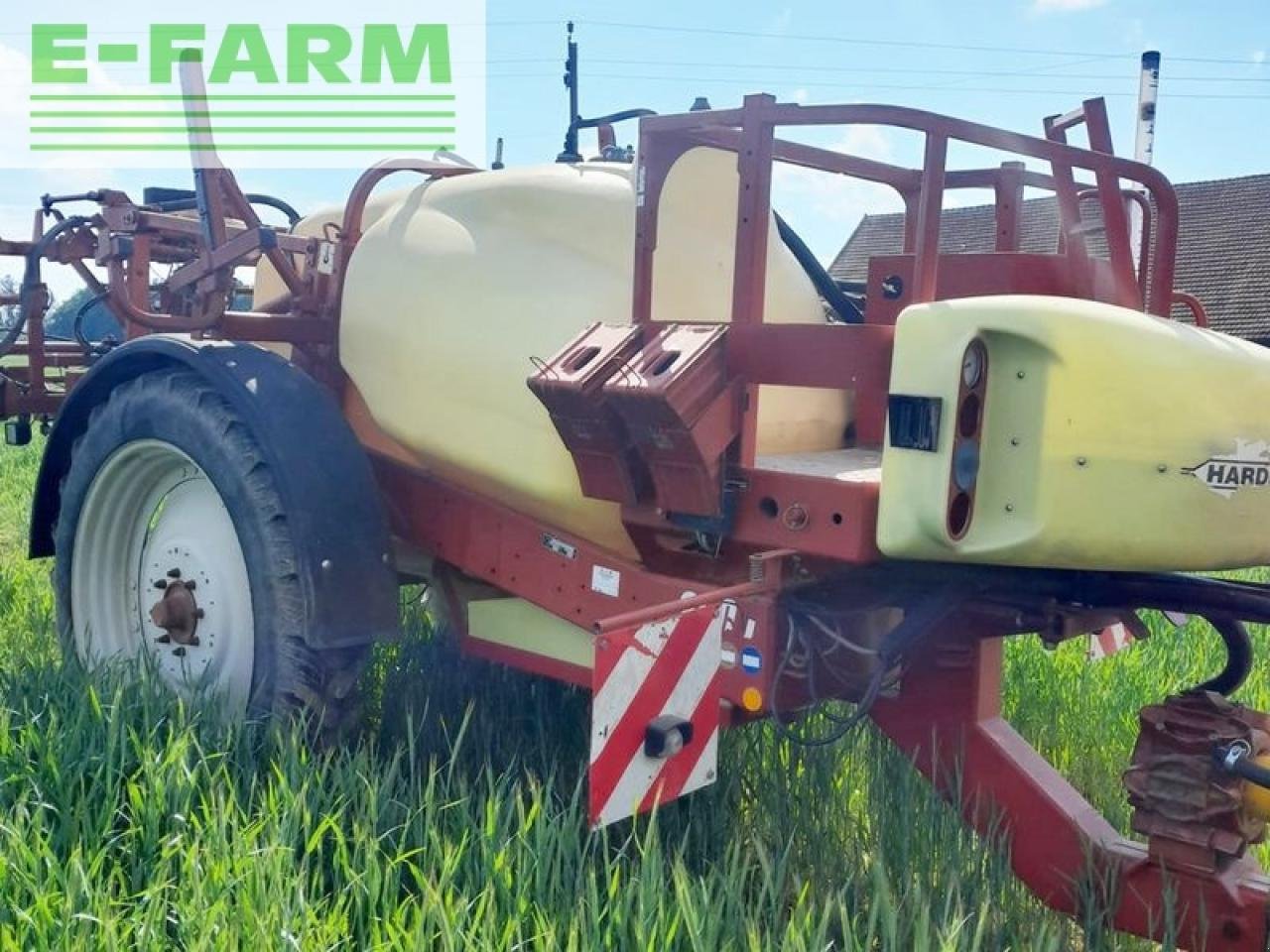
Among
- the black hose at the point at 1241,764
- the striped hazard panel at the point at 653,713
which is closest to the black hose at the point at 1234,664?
the black hose at the point at 1241,764

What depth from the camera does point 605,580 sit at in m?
2.93

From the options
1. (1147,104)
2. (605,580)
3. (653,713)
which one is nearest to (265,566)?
(605,580)

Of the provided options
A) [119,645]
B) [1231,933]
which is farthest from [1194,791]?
[119,645]

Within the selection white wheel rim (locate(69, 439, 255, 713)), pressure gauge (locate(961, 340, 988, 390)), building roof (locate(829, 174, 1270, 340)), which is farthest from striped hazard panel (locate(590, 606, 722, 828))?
building roof (locate(829, 174, 1270, 340))

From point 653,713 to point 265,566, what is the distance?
1.18 m

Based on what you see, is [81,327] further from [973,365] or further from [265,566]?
[973,365]

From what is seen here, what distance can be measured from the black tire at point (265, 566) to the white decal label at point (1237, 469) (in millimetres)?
1962

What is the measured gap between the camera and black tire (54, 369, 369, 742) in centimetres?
307

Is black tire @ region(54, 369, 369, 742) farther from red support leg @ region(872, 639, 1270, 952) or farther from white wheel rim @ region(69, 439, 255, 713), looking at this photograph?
red support leg @ region(872, 639, 1270, 952)

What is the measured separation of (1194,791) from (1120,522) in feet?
1.94

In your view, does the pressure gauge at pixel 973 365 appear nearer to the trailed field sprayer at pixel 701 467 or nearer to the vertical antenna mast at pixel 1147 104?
the trailed field sprayer at pixel 701 467

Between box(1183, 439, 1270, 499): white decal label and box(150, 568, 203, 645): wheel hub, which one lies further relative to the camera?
box(150, 568, 203, 645): wheel hub

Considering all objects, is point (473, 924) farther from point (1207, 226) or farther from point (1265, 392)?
point (1207, 226)

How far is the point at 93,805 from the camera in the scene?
108 inches
